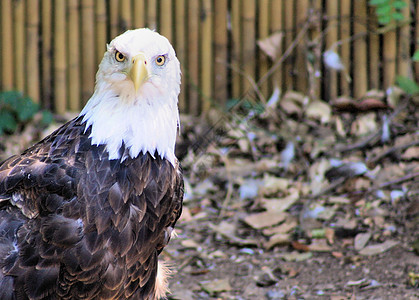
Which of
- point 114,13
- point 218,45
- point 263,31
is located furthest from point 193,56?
point 114,13

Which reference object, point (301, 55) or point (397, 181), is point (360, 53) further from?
point (397, 181)

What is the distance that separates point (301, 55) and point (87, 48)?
65.3 inches

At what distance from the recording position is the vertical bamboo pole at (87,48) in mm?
5566

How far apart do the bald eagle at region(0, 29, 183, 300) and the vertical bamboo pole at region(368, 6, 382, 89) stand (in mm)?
2741

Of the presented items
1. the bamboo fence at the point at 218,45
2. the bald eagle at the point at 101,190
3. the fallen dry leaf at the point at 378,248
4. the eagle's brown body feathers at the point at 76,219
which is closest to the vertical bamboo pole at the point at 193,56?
the bamboo fence at the point at 218,45

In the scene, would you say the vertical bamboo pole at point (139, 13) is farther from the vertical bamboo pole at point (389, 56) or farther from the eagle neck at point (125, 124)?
the eagle neck at point (125, 124)

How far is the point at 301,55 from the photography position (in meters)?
5.51

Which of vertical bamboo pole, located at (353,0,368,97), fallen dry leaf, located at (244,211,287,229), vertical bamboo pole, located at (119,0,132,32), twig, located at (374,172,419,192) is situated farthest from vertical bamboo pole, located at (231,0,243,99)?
twig, located at (374,172,419,192)

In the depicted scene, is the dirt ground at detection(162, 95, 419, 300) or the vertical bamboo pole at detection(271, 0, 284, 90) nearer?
the dirt ground at detection(162, 95, 419, 300)

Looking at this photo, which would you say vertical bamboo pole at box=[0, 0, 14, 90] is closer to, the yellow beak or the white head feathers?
the white head feathers

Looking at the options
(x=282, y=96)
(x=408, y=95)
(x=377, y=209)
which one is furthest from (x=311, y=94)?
(x=377, y=209)

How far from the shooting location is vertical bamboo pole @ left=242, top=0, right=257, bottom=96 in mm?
5531

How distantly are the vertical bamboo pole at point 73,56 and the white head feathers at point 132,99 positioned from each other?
2678 mm

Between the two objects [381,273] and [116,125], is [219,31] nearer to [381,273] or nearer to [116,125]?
[381,273]
